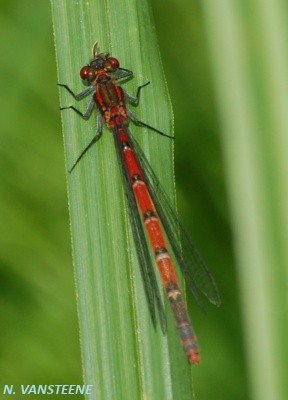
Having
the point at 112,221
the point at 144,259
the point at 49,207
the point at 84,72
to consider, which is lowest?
the point at 144,259

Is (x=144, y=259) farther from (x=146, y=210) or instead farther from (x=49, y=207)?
(x=49, y=207)

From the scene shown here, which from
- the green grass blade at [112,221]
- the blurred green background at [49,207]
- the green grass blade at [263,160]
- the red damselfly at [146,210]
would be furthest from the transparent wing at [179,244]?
the blurred green background at [49,207]

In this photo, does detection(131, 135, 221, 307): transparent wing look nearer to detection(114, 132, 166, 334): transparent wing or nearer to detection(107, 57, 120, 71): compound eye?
detection(114, 132, 166, 334): transparent wing

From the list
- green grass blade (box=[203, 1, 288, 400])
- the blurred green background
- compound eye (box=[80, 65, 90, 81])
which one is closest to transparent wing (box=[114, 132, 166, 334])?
compound eye (box=[80, 65, 90, 81])

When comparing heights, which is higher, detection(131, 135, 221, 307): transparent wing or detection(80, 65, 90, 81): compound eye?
detection(80, 65, 90, 81): compound eye

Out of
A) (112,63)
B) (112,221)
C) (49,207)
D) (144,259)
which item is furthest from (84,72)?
(49,207)

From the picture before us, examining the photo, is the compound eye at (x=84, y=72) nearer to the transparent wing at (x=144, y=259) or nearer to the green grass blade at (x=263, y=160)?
the transparent wing at (x=144, y=259)

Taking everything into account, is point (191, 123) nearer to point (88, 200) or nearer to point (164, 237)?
point (164, 237)
